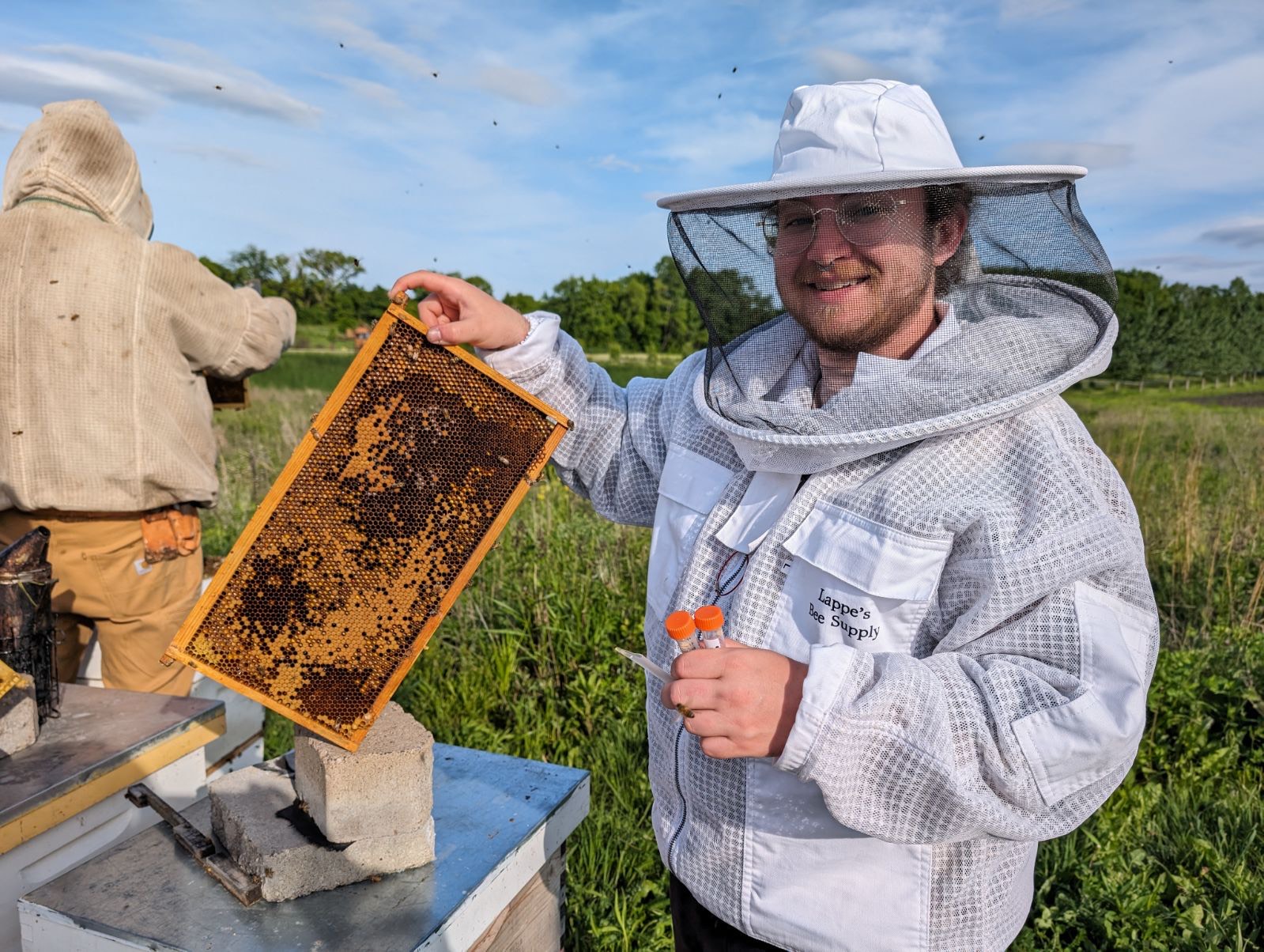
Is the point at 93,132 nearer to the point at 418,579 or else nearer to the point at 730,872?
the point at 418,579

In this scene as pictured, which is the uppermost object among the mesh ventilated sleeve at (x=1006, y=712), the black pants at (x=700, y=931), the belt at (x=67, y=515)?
the mesh ventilated sleeve at (x=1006, y=712)

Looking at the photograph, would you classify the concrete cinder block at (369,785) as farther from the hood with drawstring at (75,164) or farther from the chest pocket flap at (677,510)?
the hood with drawstring at (75,164)

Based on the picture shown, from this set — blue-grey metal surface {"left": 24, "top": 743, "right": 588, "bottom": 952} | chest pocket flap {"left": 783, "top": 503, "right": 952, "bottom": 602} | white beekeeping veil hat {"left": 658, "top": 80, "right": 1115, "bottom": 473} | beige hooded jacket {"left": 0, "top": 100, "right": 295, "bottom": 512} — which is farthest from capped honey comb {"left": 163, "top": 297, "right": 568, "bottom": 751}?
beige hooded jacket {"left": 0, "top": 100, "right": 295, "bottom": 512}

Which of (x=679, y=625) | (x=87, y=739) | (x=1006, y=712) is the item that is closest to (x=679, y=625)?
(x=679, y=625)

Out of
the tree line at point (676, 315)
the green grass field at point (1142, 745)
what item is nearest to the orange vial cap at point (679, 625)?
the green grass field at point (1142, 745)

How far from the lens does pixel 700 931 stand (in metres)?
1.95

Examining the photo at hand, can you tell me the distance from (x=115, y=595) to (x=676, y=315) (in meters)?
31.9

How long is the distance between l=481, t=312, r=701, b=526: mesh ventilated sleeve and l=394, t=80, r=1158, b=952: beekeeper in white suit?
20 centimetres

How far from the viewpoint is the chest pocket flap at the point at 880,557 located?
1532mm

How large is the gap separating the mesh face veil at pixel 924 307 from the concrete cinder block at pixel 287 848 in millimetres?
1098

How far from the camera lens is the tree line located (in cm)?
3094

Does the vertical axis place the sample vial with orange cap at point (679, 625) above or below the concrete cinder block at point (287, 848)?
above

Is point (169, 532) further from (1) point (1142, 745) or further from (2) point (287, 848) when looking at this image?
(1) point (1142, 745)

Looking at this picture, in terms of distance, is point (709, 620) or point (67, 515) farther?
point (67, 515)
